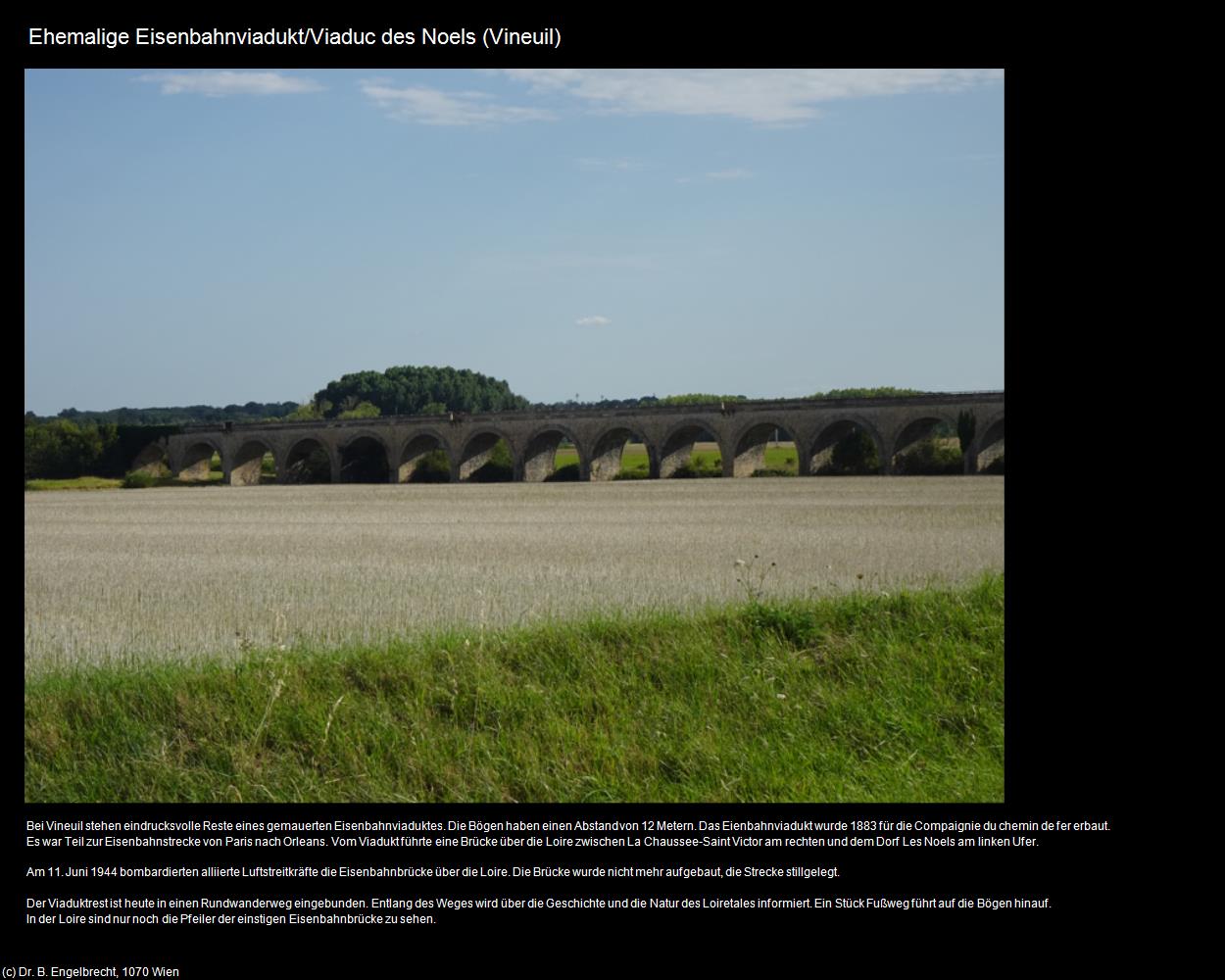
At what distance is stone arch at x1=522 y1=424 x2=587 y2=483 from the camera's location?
196 feet

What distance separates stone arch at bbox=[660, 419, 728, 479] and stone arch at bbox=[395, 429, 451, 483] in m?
13.4

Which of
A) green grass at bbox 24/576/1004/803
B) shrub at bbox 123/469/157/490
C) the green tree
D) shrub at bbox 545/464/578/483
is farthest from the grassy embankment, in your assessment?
green grass at bbox 24/576/1004/803

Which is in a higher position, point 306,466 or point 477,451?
point 477,451

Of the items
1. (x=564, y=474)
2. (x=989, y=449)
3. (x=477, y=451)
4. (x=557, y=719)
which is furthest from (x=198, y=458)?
(x=557, y=719)

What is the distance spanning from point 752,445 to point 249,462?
33570 mm

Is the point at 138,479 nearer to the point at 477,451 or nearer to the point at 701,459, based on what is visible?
the point at 477,451

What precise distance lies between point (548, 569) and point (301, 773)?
9346 mm

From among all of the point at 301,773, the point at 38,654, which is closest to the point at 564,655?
the point at 301,773

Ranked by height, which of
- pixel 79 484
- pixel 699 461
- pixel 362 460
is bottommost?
pixel 79 484

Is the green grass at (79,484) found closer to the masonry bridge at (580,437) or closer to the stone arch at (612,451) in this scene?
the masonry bridge at (580,437)

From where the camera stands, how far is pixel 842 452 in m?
54.6

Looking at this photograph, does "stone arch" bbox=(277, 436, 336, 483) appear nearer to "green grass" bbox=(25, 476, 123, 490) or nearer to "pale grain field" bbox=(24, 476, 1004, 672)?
"green grass" bbox=(25, 476, 123, 490)

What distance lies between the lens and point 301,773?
20.0ft
